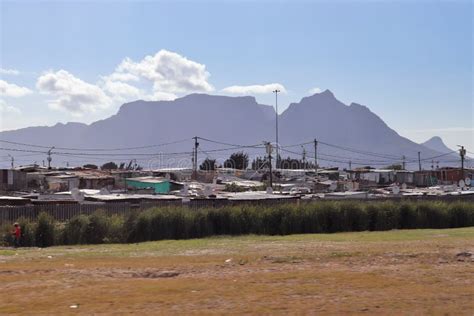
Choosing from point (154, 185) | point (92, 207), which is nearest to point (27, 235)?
point (92, 207)

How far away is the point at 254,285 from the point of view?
15.0m

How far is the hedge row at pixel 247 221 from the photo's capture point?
3506cm

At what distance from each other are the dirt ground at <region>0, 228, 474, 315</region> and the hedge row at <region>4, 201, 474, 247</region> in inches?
542

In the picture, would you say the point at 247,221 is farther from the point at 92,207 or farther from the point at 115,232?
the point at 92,207

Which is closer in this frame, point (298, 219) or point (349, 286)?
point (349, 286)

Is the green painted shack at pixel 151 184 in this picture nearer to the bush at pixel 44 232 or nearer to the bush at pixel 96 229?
the bush at pixel 96 229

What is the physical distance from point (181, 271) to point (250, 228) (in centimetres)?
2356

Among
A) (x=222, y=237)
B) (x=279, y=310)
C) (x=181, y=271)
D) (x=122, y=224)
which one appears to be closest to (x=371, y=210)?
(x=222, y=237)

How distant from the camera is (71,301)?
1298 cm


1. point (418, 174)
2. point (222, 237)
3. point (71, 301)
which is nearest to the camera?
point (71, 301)

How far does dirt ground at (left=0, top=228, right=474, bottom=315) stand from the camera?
40.0 ft

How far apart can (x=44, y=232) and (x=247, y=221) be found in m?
12.7

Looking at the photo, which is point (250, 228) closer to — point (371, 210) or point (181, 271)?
point (371, 210)

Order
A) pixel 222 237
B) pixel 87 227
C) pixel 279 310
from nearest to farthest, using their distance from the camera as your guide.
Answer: pixel 279 310 → pixel 87 227 → pixel 222 237
